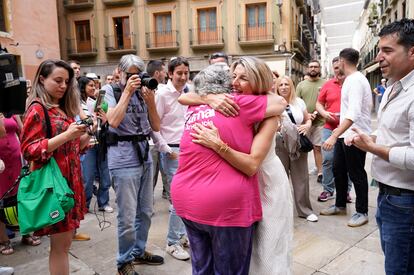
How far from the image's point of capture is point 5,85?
1949 mm

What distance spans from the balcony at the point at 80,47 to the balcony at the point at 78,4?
1793 mm

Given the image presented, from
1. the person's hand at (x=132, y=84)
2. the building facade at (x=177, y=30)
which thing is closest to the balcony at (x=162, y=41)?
the building facade at (x=177, y=30)

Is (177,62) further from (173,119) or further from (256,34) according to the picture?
(256,34)

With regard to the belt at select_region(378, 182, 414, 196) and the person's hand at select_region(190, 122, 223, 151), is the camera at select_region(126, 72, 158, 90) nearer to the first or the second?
the person's hand at select_region(190, 122, 223, 151)

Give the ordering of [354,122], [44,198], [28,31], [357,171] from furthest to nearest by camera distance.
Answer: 1. [28,31]
2. [357,171]
3. [354,122]
4. [44,198]

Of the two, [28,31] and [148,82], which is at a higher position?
[28,31]

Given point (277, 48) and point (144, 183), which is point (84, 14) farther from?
point (144, 183)

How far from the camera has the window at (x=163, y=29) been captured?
60.0ft

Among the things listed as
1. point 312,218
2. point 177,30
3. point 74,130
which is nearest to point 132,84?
point 74,130

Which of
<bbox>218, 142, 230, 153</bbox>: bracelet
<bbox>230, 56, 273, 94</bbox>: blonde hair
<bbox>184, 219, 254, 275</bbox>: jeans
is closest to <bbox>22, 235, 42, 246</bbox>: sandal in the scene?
<bbox>184, 219, 254, 275</bbox>: jeans

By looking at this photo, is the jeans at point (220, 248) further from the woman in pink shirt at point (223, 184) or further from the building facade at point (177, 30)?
the building facade at point (177, 30)

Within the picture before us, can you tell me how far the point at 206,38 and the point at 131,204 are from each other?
53.7ft

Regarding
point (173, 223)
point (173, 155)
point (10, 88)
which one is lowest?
point (173, 223)

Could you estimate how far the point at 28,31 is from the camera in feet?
46.3
